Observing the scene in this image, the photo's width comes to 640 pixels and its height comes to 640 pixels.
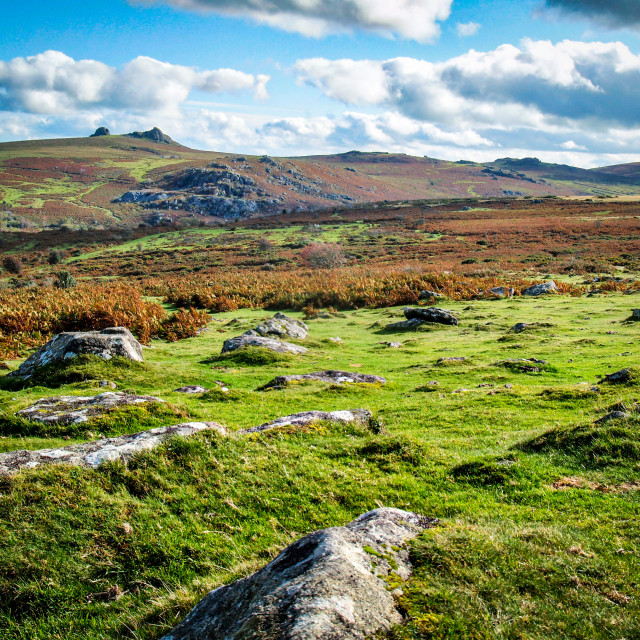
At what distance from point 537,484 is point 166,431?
558 cm

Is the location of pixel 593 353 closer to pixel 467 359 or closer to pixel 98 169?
pixel 467 359

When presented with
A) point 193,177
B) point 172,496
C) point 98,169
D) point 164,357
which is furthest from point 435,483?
point 98,169

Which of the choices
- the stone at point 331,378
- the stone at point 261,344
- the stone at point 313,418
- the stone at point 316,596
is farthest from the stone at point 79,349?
the stone at point 316,596

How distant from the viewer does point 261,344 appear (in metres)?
18.2

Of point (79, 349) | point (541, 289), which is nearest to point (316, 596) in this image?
point (79, 349)

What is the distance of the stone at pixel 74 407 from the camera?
8289 millimetres

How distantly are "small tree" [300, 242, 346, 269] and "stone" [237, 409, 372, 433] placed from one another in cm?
4734

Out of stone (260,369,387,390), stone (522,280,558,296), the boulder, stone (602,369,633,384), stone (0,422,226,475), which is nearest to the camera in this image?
stone (0,422,226,475)

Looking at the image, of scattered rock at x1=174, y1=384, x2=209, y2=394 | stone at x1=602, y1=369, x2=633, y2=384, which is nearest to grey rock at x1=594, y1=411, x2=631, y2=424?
stone at x1=602, y1=369, x2=633, y2=384

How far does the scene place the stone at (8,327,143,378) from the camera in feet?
45.8

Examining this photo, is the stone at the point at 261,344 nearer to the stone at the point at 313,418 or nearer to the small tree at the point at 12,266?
the stone at the point at 313,418

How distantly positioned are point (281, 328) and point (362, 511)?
52.4 ft

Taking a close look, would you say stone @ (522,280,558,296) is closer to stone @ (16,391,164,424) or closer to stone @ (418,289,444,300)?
stone @ (418,289,444,300)

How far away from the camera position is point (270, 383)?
1302 cm
